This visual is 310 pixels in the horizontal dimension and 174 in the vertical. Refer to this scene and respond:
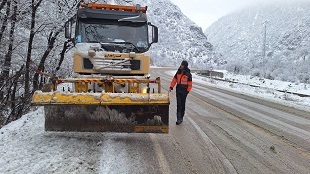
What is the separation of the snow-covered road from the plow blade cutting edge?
310mm

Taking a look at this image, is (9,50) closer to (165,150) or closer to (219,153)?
(165,150)

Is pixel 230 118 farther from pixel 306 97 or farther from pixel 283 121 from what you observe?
pixel 306 97

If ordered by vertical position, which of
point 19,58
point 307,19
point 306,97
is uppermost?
point 307,19

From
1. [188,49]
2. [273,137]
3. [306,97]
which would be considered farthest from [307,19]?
[273,137]

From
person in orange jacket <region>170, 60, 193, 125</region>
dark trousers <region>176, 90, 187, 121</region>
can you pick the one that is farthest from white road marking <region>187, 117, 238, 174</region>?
person in orange jacket <region>170, 60, 193, 125</region>

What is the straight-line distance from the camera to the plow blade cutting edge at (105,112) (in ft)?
21.4

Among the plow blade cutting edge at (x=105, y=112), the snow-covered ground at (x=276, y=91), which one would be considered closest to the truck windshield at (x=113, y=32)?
the plow blade cutting edge at (x=105, y=112)

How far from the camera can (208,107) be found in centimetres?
1256

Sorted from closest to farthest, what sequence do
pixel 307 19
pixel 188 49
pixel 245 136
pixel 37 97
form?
pixel 37 97
pixel 245 136
pixel 188 49
pixel 307 19

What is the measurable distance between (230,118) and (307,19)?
18206 centimetres

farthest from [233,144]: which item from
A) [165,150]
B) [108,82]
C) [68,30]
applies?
[68,30]

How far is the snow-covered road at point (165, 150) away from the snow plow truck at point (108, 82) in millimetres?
399

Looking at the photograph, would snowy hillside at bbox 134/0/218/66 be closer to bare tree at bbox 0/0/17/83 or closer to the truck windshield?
bare tree at bbox 0/0/17/83

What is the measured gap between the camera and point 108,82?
7449 millimetres
